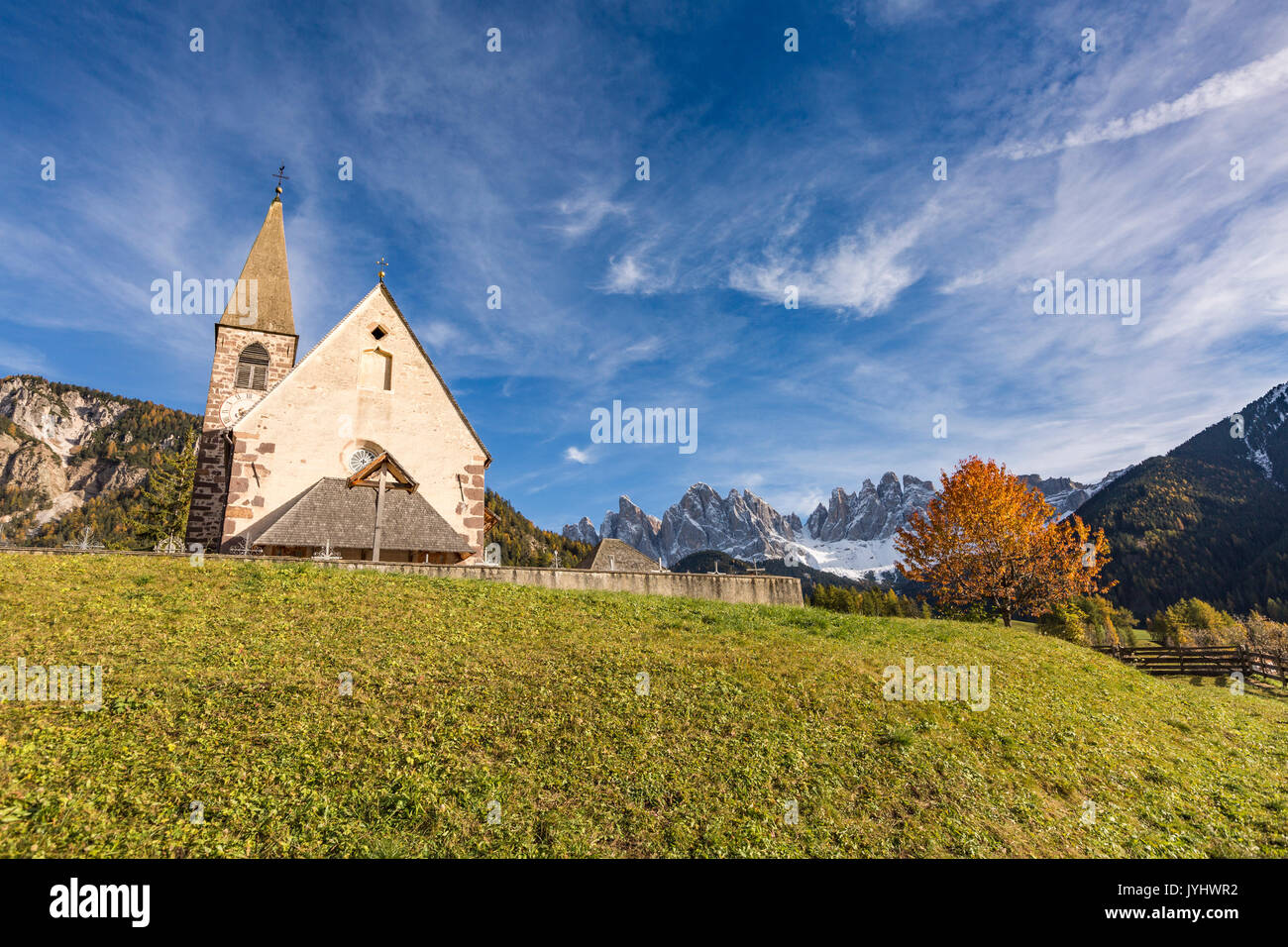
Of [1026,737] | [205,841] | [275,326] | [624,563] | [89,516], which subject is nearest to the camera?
[205,841]

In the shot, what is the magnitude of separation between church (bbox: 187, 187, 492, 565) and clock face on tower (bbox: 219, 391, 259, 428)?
630mm

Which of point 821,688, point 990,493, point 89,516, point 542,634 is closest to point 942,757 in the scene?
point 821,688

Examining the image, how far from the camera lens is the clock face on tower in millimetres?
30484

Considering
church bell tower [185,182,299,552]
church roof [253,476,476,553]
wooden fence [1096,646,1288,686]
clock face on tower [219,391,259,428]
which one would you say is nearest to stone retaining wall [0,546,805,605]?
church roof [253,476,476,553]

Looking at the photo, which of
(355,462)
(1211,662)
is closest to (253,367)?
(355,462)

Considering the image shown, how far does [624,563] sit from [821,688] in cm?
2843

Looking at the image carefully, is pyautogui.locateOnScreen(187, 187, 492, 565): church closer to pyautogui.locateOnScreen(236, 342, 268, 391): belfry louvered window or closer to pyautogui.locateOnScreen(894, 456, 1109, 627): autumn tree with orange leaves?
pyautogui.locateOnScreen(236, 342, 268, 391): belfry louvered window

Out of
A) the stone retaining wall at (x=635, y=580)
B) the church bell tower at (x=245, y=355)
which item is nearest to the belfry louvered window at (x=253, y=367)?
the church bell tower at (x=245, y=355)

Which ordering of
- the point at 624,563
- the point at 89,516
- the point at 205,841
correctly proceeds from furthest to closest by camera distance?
the point at 89,516 → the point at 624,563 → the point at 205,841

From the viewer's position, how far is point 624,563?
131 feet

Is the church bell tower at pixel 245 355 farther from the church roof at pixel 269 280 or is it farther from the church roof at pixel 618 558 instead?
the church roof at pixel 618 558

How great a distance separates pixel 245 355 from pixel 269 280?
4951 mm
